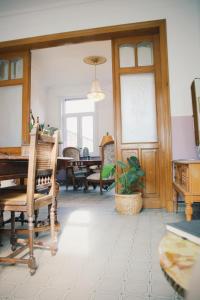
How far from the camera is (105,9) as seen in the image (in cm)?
354

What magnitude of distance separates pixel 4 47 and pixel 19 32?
0.36 m

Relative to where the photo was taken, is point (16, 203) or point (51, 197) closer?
point (16, 203)

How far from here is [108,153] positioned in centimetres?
477

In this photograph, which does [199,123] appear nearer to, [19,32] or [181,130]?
[181,130]

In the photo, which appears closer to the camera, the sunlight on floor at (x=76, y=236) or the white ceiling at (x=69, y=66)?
the sunlight on floor at (x=76, y=236)

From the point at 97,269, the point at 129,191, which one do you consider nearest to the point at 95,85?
the point at 129,191

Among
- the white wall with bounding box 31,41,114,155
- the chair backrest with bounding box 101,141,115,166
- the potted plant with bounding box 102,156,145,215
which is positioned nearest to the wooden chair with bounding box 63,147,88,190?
the chair backrest with bounding box 101,141,115,166

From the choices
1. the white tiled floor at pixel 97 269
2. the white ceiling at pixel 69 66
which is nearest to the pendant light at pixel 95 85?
the white ceiling at pixel 69 66

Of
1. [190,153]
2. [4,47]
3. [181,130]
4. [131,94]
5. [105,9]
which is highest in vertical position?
[105,9]

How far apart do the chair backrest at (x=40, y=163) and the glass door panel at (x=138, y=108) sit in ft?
6.25

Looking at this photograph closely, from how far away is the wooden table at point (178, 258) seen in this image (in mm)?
438

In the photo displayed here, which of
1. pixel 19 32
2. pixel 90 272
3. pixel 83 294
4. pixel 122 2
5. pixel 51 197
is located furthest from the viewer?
pixel 19 32

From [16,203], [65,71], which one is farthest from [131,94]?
[65,71]

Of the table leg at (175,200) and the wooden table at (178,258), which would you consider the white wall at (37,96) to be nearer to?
the table leg at (175,200)
